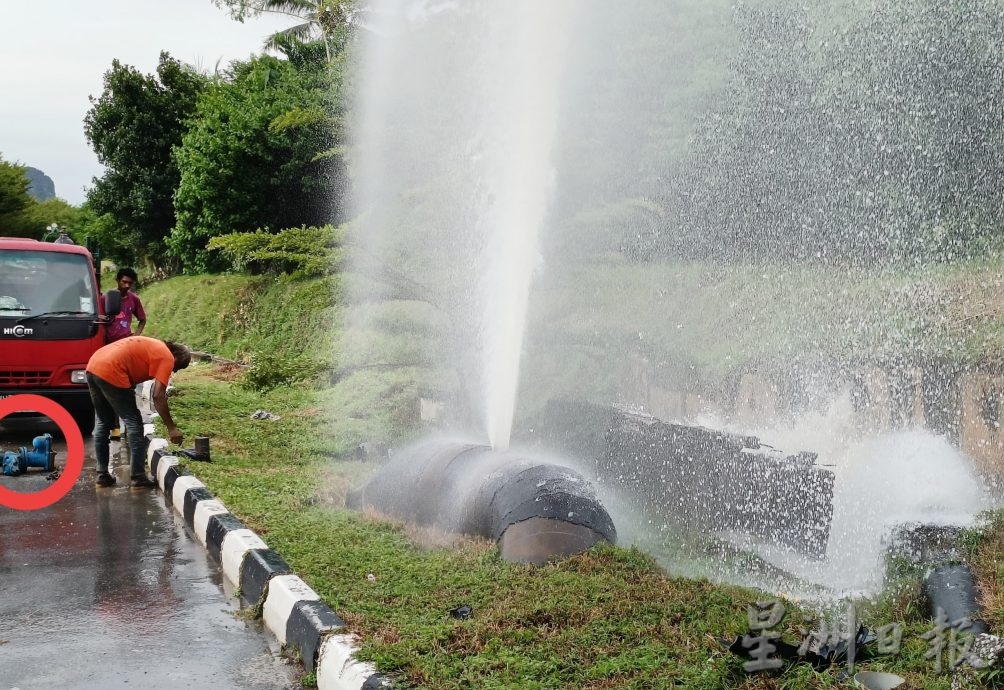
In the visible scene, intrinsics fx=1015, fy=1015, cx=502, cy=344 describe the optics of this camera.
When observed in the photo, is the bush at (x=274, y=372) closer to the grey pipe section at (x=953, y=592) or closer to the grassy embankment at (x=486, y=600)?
the grassy embankment at (x=486, y=600)

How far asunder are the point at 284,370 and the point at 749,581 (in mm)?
6698

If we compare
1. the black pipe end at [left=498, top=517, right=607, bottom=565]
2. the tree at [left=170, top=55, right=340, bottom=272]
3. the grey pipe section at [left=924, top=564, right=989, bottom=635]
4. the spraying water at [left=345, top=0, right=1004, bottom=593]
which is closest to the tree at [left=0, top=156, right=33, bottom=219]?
the tree at [left=170, top=55, right=340, bottom=272]

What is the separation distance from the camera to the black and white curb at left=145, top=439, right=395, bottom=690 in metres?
4.10

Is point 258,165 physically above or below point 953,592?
above

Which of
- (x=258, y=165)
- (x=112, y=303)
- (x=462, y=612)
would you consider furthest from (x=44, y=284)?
(x=258, y=165)

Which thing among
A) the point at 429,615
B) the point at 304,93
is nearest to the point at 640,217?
the point at 429,615

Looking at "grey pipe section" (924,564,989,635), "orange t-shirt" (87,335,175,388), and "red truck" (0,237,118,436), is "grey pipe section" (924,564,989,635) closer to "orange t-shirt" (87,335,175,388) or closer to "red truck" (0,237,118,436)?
"orange t-shirt" (87,335,175,388)

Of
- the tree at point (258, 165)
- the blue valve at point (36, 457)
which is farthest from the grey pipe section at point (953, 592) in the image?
the tree at point (258, 165)

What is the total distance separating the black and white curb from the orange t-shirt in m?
1.24

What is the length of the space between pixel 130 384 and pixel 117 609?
11.6ft

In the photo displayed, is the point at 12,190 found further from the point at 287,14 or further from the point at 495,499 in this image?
the point at 495,499

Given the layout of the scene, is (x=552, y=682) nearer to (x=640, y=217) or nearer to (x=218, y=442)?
(x=218, y=442)

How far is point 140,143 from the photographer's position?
99.7ft

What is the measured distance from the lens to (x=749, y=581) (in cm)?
640
